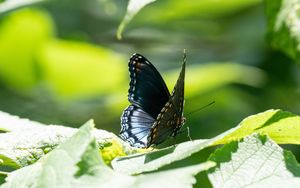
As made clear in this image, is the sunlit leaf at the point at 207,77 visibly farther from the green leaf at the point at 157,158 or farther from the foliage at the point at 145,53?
the green leaf at the point at 157,158

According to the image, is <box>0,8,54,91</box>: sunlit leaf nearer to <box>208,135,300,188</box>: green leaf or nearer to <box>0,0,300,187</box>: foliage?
<box>0,0,300,187</box>: foliage

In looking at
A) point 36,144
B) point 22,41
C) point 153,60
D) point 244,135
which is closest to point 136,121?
point 36,144

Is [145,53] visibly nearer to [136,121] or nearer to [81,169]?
[136,121]

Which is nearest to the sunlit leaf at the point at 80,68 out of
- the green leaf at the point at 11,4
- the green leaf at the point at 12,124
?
the green leaf at the point at 11,4

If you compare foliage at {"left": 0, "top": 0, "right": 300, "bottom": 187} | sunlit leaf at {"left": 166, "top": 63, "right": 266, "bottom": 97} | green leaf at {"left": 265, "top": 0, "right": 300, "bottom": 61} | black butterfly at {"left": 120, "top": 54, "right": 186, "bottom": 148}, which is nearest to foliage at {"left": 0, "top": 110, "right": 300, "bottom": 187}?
black butterfly at {"left": 120, "top": 54, "right": 186, "bottom": 148}

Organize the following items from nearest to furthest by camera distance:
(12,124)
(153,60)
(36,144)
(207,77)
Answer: (36,144), (12,124), (207,77), (153,60)

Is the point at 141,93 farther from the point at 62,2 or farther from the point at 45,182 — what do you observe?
the point at 62,2
